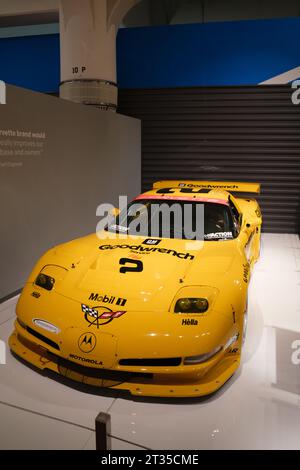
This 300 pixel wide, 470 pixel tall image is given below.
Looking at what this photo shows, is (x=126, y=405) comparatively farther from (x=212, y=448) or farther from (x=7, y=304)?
(x=7, y=304)

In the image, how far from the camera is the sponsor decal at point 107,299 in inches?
88.0

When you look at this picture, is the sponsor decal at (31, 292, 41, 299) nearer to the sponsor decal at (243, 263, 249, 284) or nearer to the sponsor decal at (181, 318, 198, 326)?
the sponsor decal at (181, 318, 198, 326)

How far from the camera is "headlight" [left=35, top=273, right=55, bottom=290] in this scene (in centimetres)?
247

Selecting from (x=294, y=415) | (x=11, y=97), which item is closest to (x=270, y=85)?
(x=11, y=97)

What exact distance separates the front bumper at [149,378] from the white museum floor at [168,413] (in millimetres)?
89

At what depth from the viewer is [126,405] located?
2.06 m

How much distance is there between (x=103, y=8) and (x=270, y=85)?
9.20 feet

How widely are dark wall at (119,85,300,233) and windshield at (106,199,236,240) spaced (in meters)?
3.55

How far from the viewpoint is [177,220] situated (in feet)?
11.0

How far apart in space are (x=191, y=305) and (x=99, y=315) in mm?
508

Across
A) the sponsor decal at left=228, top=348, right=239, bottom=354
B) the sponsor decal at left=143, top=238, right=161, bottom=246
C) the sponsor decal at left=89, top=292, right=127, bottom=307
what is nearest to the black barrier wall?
the sponsor decal at left=143, top=238, right=161, bottom=246

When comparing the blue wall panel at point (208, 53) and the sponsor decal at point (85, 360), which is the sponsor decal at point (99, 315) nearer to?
the sponsor decal at point (85, 360)

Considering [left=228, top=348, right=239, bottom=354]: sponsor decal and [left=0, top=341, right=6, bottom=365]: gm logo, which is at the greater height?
[left=228, top=348, right=239, bottom=354]: sponsor decal

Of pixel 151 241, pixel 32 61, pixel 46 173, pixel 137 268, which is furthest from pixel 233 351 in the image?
pixel 32 61
